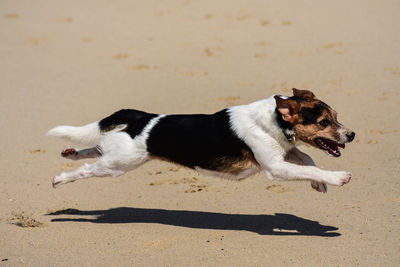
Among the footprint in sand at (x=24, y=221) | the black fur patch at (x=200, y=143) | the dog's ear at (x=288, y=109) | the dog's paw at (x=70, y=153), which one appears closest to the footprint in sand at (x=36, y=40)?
the dog's paw at (x=70, y=153)

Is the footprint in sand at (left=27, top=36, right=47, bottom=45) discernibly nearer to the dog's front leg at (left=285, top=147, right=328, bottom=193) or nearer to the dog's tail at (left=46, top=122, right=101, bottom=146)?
the dog's tail at (left=46, top=122, right=101, bottom=146)

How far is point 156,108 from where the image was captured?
11.8 metres

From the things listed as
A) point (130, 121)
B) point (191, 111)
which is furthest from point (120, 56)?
point (130, 121)

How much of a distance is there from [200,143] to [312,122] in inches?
47.4

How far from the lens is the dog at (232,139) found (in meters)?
6.65

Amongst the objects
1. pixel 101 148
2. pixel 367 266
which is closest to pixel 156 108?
pixel 101 148

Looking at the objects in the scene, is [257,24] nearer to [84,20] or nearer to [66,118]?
[84,20]

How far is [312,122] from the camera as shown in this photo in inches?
261

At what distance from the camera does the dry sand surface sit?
685 cm

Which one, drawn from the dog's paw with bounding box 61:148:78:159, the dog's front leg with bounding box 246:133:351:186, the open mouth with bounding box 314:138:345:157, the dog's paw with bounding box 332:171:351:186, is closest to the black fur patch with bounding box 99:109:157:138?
the dog's paw with bounding box 61:148:78:159

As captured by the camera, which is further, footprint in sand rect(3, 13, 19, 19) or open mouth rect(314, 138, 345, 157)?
footprint in sand rect(3, 13, 19, 19)

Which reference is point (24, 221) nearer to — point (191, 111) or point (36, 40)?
point (191, 111)

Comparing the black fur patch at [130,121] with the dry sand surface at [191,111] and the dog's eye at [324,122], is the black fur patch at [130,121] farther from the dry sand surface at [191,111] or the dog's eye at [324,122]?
the dog's eye at [324,122]

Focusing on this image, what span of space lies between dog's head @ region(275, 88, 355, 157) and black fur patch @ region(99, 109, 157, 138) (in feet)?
5.13
